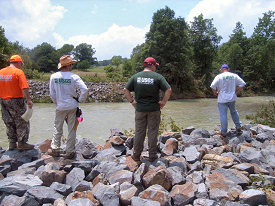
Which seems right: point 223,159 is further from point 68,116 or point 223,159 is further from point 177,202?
point 68,116

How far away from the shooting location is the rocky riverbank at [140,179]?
3.17m

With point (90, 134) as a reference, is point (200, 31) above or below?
above

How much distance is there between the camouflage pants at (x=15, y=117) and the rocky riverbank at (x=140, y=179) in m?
0.40

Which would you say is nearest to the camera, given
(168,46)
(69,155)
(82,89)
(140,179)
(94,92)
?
(140,179)

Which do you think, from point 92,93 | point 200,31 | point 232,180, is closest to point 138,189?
point 232,180

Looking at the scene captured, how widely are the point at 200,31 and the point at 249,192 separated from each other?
38.3 metres

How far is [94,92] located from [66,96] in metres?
19.3

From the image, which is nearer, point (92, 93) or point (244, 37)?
point (92, 93)

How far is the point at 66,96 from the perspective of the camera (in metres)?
4.61

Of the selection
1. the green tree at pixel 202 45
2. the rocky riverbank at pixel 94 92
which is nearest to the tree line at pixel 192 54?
the green tree at pixel 202 45

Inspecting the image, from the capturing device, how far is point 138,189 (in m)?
3.57

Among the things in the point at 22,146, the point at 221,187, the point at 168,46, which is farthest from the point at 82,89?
the point at 168,46

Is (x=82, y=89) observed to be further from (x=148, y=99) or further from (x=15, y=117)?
(x=15, y=117)

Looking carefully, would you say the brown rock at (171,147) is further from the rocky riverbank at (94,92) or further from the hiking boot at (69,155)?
the rocky riverbank at (94,92)
